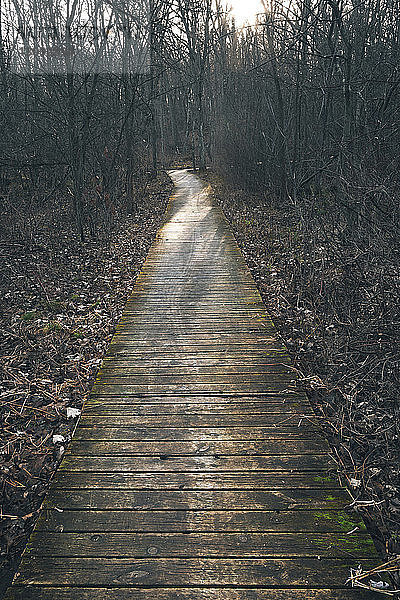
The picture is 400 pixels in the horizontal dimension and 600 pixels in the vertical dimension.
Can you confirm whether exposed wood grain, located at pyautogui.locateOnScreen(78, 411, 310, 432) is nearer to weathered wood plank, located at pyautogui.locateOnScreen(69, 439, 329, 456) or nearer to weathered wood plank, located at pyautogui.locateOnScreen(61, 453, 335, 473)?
weathered wood plank, located at pyautogui.locateOnScreen(69, 439, 329, 456)

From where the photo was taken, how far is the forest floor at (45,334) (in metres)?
3.51

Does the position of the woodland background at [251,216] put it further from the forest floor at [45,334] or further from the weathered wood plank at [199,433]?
the weathered wood plank at [199,433]

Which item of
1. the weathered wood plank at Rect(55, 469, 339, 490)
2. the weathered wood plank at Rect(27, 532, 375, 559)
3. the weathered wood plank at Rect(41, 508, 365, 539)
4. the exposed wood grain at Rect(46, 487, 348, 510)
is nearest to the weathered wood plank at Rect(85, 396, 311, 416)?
the weathered wood plank at Rect(55, 469, 339, 490)

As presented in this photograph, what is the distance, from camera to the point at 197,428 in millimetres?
3891

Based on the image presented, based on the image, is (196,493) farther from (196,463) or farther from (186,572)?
(186,572)

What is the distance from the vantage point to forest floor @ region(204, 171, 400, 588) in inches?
131

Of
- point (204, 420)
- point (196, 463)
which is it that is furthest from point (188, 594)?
point (204, 420)

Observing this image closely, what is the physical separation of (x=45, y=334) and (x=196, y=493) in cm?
368

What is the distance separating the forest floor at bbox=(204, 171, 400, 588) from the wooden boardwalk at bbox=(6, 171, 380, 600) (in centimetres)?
21

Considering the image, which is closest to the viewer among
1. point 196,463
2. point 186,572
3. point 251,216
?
point 186,572

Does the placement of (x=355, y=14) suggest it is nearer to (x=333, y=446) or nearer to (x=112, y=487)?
(x=333, y=446)

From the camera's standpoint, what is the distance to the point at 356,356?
16.4 feet

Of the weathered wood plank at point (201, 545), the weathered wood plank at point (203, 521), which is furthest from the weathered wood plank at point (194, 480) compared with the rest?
the weathered wood plank at point (201, 545)

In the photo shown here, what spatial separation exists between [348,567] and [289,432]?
4.26ft
